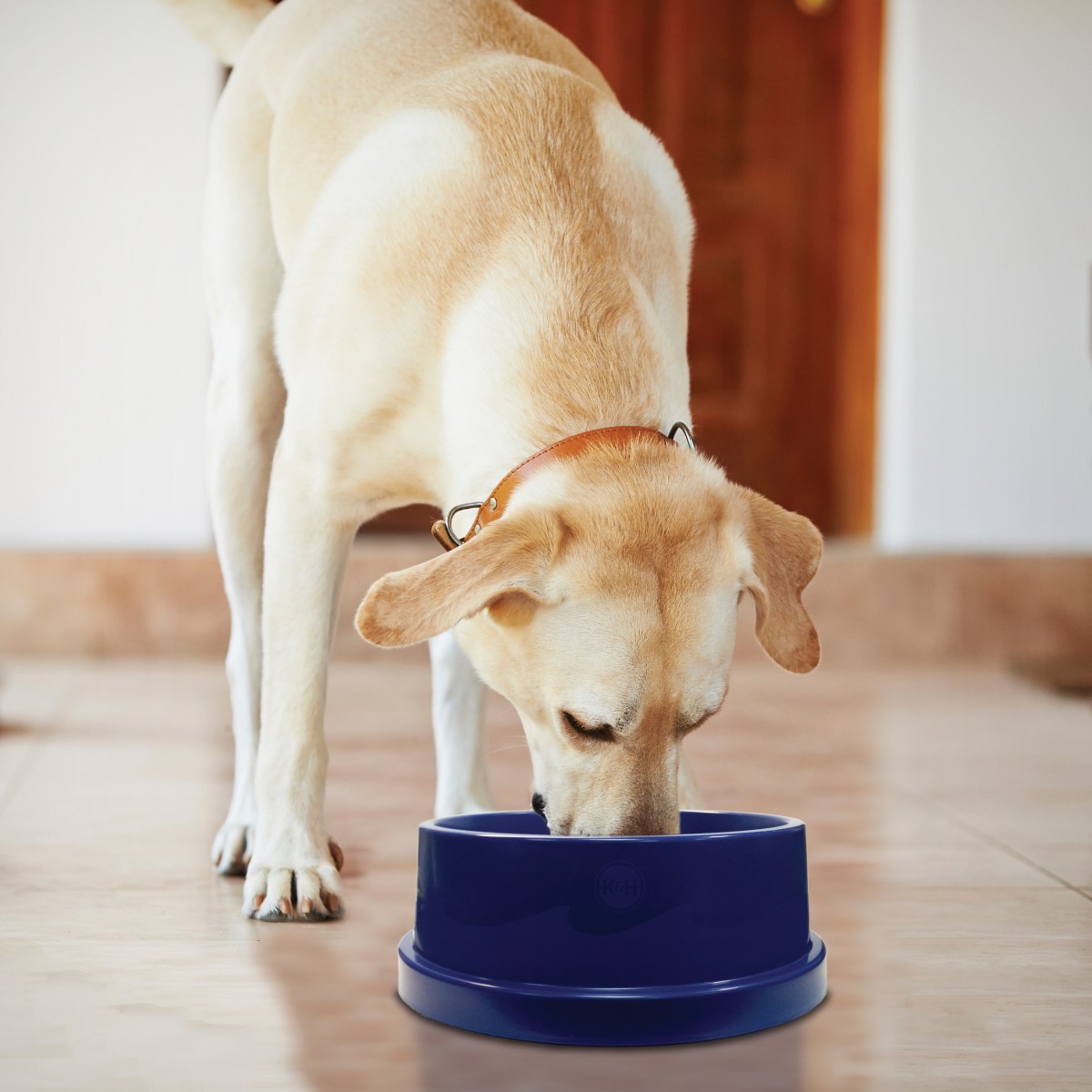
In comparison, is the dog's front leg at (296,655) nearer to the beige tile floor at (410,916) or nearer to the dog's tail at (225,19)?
the beige tile floor at (410,916)

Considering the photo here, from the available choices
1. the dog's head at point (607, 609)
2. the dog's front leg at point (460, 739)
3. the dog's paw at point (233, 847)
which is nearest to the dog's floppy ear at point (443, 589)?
the dog's head at point (607, 609)

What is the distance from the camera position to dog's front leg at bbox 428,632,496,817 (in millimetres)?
2775

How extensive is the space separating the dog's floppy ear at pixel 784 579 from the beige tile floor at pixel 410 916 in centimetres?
43

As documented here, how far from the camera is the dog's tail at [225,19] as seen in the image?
334cm

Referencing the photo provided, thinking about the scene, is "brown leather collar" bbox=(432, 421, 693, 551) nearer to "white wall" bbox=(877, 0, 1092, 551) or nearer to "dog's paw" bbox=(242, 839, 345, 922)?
"dog's paw" bbox=(242, 839, 345, 922)

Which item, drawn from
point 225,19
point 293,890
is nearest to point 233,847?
point 293,890

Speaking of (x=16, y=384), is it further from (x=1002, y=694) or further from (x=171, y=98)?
(x=1002, y=694)

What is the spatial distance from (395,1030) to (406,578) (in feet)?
1.75

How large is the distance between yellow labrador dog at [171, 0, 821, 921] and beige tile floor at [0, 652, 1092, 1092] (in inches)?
7.7

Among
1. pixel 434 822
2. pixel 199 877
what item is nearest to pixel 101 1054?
pixel 434 822

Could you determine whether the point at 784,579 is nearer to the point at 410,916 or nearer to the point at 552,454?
the point at 552,454

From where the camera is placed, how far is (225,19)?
3361 mm

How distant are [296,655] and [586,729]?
695mm

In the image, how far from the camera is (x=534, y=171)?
231 cm
